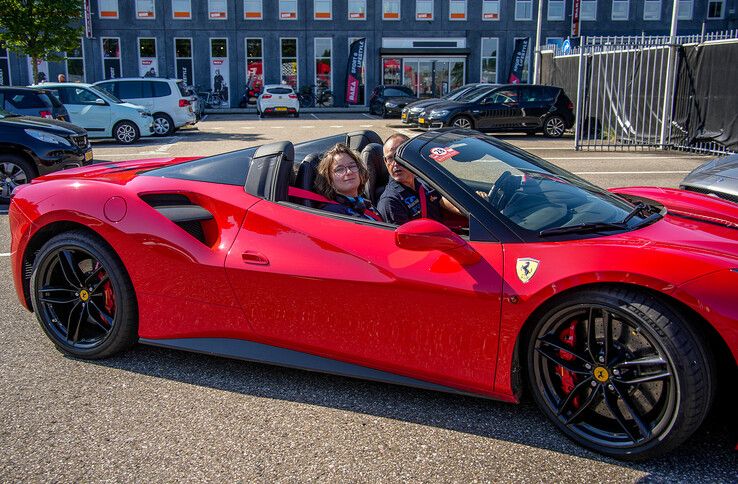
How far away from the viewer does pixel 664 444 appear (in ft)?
8.66

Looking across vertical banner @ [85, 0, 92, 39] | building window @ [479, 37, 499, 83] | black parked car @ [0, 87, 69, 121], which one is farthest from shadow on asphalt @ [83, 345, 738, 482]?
building window @ [479, 37, 499, 83]

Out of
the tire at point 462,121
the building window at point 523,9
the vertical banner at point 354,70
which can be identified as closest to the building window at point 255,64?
the vertical banner at point 354,70

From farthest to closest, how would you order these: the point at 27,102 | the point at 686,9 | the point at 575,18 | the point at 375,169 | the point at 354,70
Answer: the point at 686,9 → the point at 354,70 → the point at 575,18 → the point at 27,102 → the point at 375,169

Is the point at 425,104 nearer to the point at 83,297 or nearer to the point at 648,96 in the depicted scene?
the point at 648,96

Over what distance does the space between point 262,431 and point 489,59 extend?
38.3 m

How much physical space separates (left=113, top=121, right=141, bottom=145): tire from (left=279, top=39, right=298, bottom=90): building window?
2142 centimetres

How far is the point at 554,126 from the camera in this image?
1964 cm

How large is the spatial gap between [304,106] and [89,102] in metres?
20.7

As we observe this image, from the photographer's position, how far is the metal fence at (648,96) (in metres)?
14.9

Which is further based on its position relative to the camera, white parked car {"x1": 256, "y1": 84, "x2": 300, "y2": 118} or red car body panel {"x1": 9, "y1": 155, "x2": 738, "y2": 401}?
white parked car {"x1": 256, "y1": 84, "x2": 300, "y2": 118}

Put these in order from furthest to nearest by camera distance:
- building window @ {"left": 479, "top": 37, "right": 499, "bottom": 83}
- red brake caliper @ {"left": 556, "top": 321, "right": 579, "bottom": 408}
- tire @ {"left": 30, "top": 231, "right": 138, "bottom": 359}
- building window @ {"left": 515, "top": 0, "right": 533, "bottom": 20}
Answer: building window @ {"left": 479, "top": 37, "right": 499, "bottom": 83} → building window @ {"left": 515, "top": 0, "right": 533, "bottom": 20} → tire @ {"left": 30, "top": 231, "right": 138, "bottom": 359} → red brake caliper @ {"left": 556, "top": 321, "right": 579, "bottom": 408}

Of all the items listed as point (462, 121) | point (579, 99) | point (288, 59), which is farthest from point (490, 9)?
point (579, 99)

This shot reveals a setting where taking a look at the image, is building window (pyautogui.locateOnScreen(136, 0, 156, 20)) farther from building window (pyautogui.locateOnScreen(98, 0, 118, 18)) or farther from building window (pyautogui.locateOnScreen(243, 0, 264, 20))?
building window (pyautogui.locateOnScreen(243, 0, 264, 20))

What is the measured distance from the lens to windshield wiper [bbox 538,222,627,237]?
2961mm
